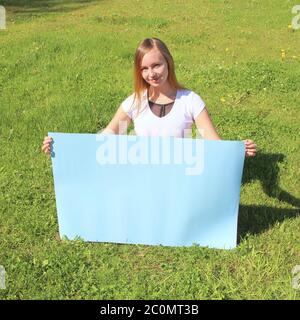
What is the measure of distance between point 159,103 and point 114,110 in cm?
256

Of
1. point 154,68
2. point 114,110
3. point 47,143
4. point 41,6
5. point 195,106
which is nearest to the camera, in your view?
point 47,143

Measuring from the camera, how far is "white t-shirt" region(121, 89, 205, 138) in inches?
150

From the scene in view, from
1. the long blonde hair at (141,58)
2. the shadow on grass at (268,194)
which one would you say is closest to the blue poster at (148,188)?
the shadow on grass at (268,194)

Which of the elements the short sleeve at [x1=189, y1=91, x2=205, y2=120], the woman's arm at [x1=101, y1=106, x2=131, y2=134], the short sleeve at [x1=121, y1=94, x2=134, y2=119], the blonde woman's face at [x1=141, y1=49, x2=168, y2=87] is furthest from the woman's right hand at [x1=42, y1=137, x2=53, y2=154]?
the short sleeve at [x1=189, y1=91, x2=205, y2=120]

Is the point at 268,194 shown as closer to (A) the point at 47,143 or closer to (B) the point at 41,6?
(A) the point at 47,143

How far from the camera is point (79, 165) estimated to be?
3605 millimetres

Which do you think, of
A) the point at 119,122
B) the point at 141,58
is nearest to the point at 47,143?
the point at 119,122

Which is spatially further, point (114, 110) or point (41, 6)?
point (41, 6)

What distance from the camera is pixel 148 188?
11.7ft

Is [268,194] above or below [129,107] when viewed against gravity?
below

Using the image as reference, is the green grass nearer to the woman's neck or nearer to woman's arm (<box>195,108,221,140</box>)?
woman's arm (<box>195,108,221,140</box>)

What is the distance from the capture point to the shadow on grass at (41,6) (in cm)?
1415

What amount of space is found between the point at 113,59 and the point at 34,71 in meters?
1.34

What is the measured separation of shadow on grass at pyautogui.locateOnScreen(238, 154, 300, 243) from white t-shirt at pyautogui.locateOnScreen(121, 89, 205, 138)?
2.83 feet
